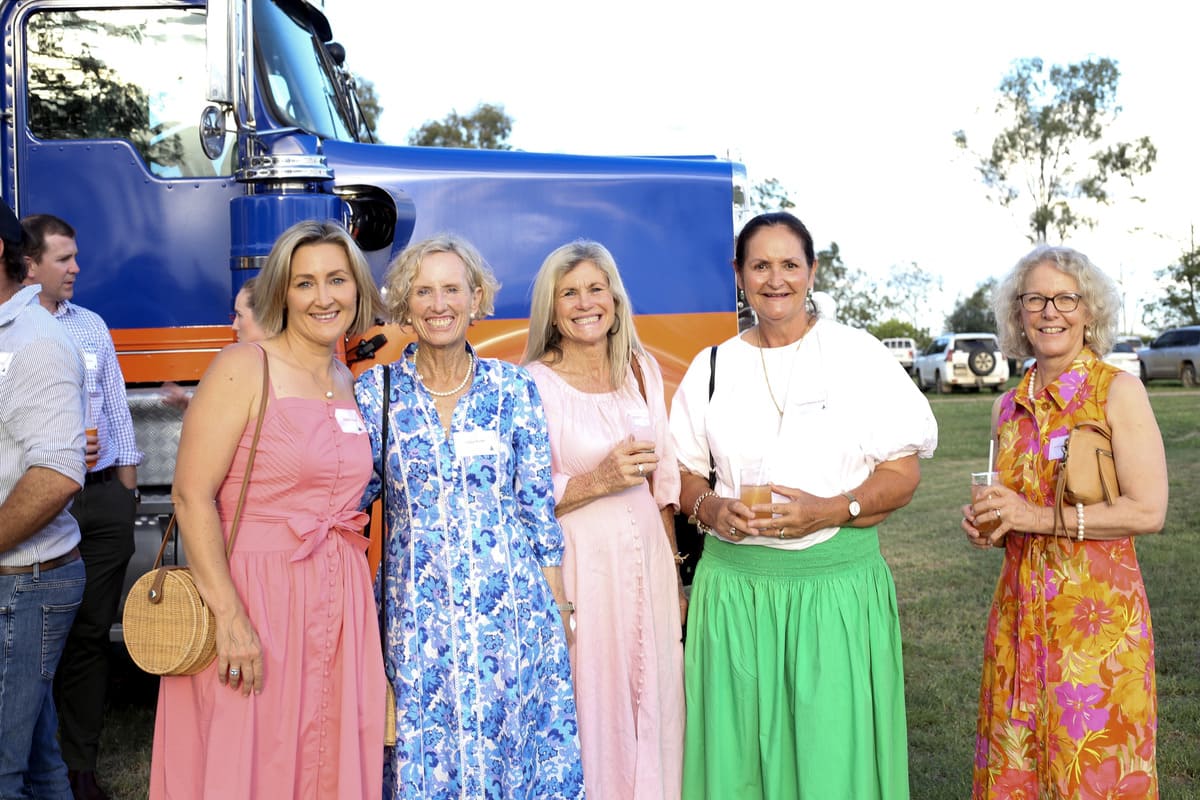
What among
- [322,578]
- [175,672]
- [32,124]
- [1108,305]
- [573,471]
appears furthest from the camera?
[32,124]

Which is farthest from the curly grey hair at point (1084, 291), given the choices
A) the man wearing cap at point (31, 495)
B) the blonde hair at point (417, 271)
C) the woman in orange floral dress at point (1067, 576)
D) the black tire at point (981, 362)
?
the black tire at point (981, 362)

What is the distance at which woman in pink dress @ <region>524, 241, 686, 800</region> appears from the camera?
315 centimetres

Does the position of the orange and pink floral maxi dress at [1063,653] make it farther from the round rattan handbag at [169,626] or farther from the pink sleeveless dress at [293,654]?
the round rattan handbag at [169,626]

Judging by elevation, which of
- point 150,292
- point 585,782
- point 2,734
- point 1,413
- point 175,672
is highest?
point 150,292

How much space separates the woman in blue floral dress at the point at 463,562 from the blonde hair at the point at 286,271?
0.45 feet

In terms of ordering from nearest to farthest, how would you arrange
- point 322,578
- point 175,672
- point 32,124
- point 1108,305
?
1. point 175,672
2. point 322,578
3. point 1108,305
4. point 32,124

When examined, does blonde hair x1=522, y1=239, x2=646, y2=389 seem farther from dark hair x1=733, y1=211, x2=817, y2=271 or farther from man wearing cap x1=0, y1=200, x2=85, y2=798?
man wearing cap x1=0, y1=200, x2=85, y2=798

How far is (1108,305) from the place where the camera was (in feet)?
9.59

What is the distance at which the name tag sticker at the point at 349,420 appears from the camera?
277 centimetres

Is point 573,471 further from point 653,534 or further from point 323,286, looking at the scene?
point 323,286

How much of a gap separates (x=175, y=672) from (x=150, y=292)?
247 centimetres

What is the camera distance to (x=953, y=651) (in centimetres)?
592

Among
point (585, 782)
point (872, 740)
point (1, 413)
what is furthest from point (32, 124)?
point (872, 740)

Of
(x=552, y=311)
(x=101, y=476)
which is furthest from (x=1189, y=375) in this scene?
(x=101, y=476)
